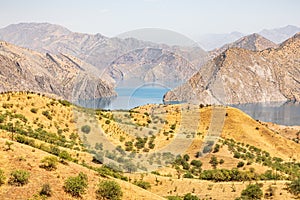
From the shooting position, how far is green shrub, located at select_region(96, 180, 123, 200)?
15844 mm

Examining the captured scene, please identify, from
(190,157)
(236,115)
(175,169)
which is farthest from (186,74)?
(236,115)

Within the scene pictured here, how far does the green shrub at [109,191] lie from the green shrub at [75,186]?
66 cm

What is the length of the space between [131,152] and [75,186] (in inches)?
337

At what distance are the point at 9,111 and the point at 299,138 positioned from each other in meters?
70.0

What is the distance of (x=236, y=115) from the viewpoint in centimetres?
5781

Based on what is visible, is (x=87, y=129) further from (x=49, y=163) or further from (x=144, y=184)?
(x=144, y=184)

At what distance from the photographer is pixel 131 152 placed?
2377 cm

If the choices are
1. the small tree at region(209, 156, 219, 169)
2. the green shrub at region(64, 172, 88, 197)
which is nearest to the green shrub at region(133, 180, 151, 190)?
the green shrub at region(64, 172, 88, 197)

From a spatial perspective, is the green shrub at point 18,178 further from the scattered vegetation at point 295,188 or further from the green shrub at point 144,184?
the scattered vegetation at point 295,188

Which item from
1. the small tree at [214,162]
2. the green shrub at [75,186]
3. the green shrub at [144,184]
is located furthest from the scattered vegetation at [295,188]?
the small tree at [214,162]

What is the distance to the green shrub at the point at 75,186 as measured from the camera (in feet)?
50.3

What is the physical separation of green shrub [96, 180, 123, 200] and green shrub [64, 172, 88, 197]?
657 millimetres

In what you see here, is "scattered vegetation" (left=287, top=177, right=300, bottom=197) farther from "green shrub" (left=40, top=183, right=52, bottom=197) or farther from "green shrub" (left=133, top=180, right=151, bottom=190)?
"green shrub" (left=40, top=183, right=52, bottom=197)

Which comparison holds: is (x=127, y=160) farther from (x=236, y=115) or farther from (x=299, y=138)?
(x=299, y=138)
